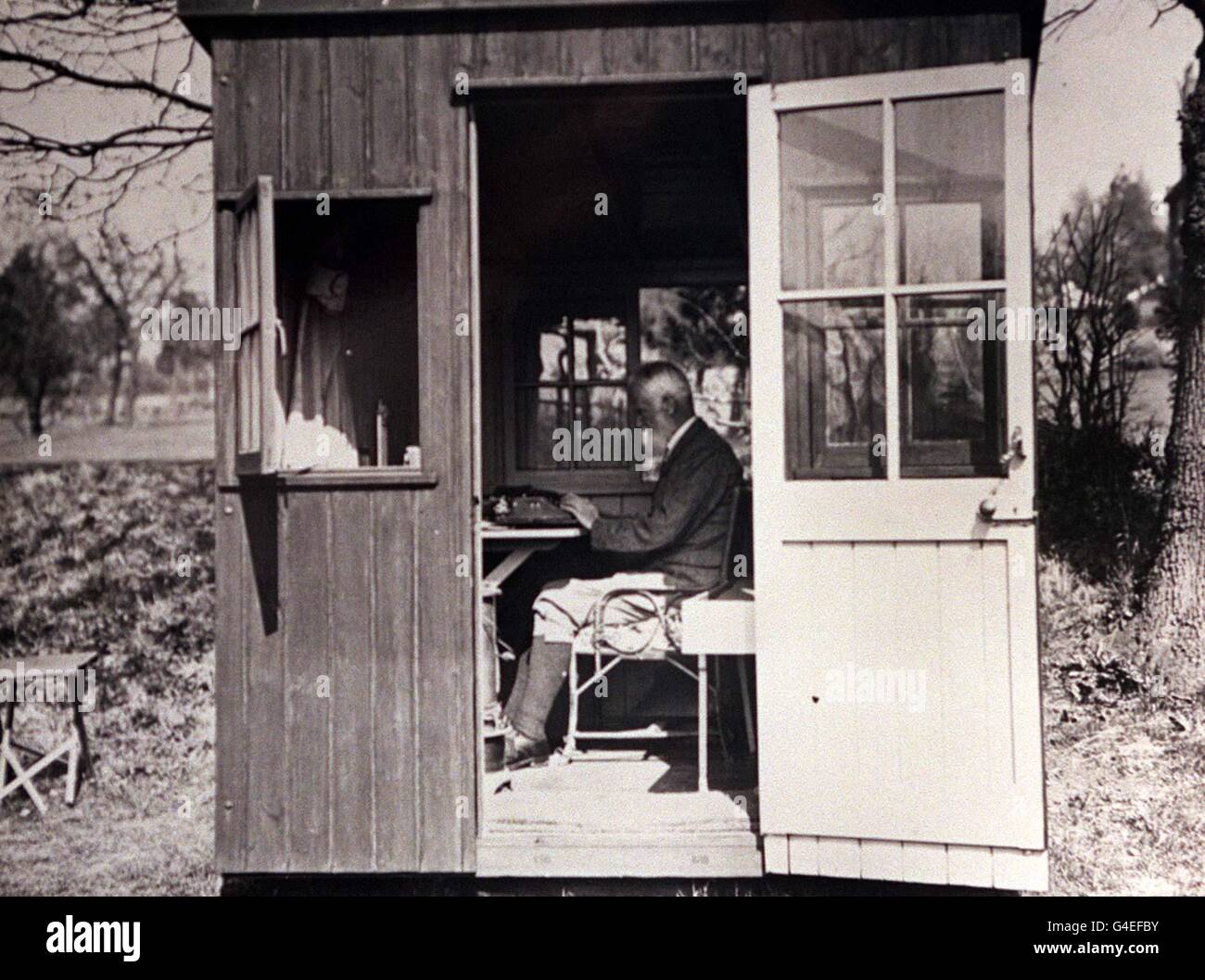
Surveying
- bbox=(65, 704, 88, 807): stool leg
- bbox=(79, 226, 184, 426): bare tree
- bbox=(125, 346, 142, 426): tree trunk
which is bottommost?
bbox=(65, 704, 88, 807): stool leg

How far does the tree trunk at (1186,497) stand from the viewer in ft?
14.5

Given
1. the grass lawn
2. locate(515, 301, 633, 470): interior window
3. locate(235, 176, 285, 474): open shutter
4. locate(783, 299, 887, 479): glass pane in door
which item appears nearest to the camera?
locate(235, 176, 285, 474): open shutter

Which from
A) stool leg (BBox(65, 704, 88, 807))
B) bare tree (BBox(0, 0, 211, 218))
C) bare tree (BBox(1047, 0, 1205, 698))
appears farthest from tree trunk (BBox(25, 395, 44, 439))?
bare tree (BBox(1047, 0, 1205, 698))

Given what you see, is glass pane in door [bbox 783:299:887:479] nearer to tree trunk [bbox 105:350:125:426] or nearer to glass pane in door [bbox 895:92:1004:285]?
glass pane in door [bbox 895:92:1004:285]

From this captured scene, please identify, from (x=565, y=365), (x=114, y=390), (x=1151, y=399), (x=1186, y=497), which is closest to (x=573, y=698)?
(x=565, y=365)

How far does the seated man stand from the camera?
4152 millimetres

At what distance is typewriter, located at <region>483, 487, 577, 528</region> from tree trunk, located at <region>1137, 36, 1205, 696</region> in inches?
90.8

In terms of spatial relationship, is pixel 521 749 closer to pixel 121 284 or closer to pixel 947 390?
pixel 947 390

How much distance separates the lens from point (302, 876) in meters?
3.48

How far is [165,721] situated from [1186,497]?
5266mm

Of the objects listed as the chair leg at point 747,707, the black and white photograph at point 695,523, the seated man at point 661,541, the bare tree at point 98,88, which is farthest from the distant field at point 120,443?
the chair leg at point 747,707

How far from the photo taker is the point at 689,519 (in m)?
4.24
